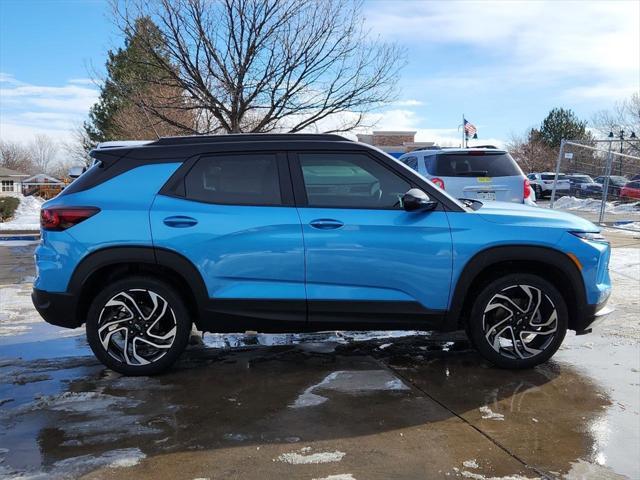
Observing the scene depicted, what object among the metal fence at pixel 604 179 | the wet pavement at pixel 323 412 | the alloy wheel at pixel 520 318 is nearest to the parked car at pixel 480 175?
Result: the wet pavement at pixel 323 412

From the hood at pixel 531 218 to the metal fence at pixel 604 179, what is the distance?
10.4 m

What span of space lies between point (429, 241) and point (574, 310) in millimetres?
1313

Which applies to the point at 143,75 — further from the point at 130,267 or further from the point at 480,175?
the point at 130,267

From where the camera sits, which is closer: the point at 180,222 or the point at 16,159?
the point at 180,222

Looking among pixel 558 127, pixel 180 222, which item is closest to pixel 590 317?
pixel 180 222

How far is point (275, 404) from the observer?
3836 mm

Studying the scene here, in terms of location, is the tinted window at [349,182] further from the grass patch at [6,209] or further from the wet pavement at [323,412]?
the grass patch at [6,209]

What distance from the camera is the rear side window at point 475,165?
8570mm

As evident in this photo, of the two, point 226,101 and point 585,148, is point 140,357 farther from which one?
point 585,148

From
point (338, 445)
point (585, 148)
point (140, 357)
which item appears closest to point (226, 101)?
point (585, 148)

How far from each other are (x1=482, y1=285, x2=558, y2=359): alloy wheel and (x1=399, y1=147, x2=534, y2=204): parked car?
4124 mm

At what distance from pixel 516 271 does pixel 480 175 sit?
436cm

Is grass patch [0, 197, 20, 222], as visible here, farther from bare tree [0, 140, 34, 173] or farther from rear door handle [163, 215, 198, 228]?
bare tree [0, 140, 34, 173]

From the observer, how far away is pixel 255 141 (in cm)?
442
